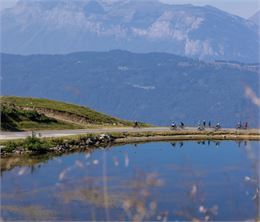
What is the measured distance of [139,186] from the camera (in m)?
8.52

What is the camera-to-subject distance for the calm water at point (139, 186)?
363 inches

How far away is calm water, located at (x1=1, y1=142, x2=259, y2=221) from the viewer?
30.2ft

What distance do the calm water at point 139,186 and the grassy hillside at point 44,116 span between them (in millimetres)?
11624

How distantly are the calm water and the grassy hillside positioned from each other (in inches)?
458

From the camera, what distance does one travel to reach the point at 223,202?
3033 cm

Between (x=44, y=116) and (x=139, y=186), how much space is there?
61237 mm

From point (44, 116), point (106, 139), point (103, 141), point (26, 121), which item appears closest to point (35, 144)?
point (103, 141)

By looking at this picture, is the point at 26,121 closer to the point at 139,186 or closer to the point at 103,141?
the point at 103,141

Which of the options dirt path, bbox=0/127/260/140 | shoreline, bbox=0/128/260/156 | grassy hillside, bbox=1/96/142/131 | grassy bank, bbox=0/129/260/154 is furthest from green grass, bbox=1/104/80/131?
grassy bank, bbox=0/129/260/154

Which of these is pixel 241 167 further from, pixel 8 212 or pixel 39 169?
pixel 8 212

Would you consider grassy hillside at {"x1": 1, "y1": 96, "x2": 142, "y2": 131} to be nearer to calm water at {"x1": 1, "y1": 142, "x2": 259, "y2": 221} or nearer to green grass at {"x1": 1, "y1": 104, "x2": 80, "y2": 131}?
green grass at {"x1": 1, "y1": 104, "x2": 80, "y2": 131}

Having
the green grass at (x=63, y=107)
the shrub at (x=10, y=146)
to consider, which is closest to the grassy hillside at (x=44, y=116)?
the green grass at (x=63, y=107)

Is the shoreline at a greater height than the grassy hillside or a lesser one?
lesser

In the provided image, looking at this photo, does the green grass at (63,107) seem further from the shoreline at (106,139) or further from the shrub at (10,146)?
the shrub at (10,146)
